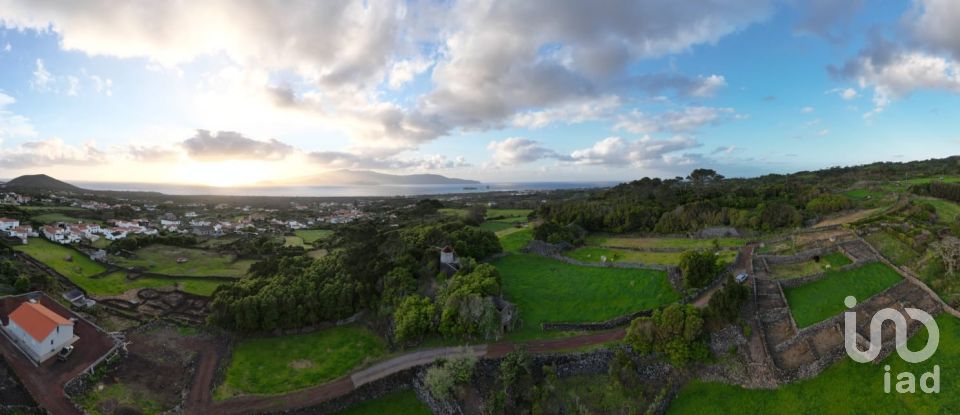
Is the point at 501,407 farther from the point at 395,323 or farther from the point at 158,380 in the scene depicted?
the point at 158,380

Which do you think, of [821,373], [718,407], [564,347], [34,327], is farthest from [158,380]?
[821,373]

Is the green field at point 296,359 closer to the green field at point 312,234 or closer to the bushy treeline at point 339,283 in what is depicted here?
the bushy treeline at point 339,283

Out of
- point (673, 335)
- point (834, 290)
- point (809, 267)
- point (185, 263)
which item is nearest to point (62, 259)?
point (185, 263)

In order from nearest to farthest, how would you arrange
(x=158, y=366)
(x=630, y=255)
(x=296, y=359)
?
1. (x=158, y=366)
2. (x=296, y=359)
3. (x=630, y=255)

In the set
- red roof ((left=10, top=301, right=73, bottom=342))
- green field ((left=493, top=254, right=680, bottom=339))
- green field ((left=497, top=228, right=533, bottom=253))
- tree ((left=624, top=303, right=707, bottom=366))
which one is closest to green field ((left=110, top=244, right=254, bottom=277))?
red roof ((left=10, top=301, right=73, bottom=342))

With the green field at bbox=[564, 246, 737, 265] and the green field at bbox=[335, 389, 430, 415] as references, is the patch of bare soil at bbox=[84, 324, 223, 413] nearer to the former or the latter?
the green field at bbox=[335, 389, 430, 415]

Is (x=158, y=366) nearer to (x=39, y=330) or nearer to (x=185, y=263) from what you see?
(x=39, y=330)
